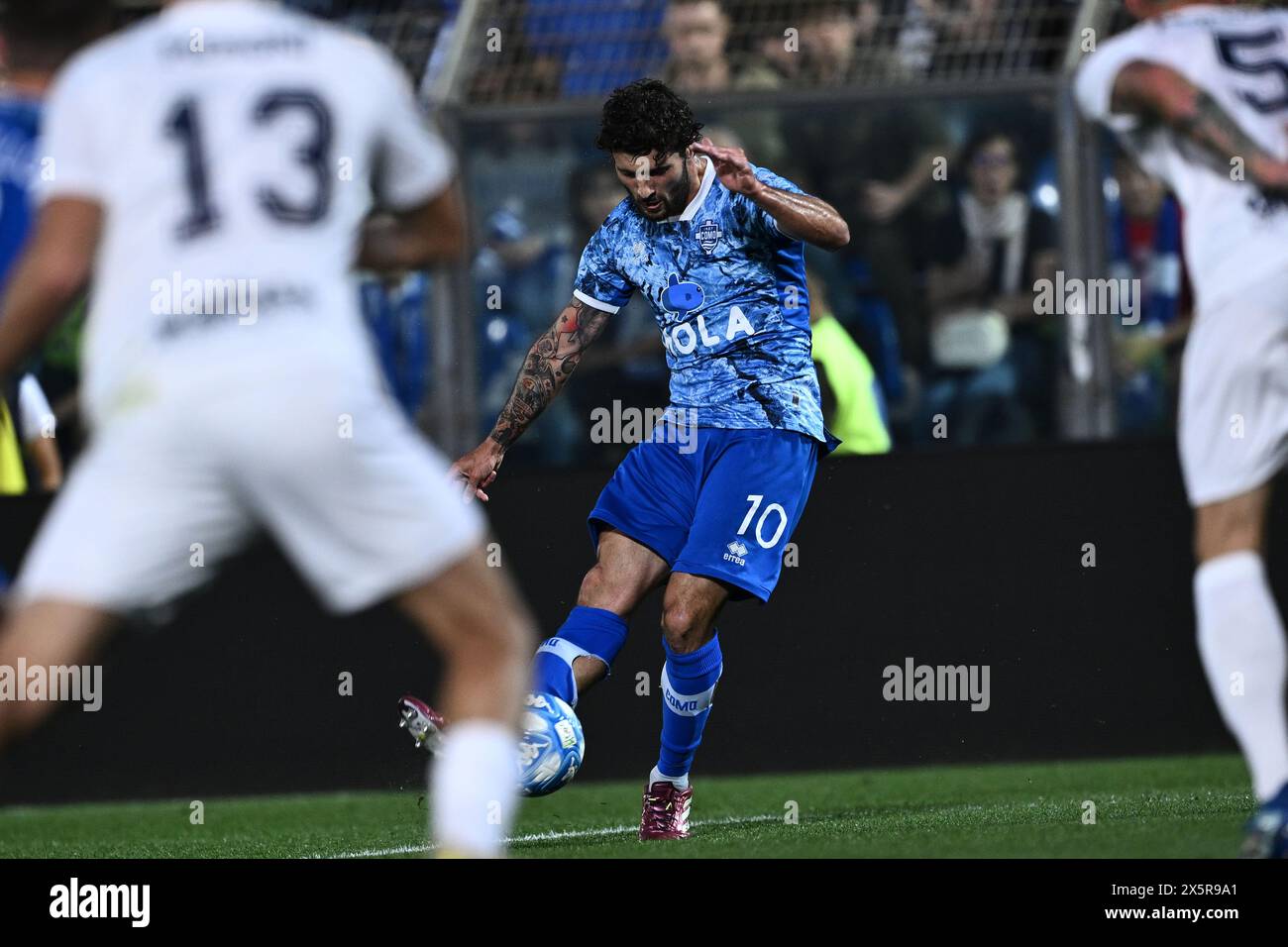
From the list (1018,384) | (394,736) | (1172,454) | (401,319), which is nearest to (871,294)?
(1018,384)

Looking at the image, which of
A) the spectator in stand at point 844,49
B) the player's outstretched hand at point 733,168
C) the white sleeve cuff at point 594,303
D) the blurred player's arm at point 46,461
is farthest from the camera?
the spectator in stand at point 844,49

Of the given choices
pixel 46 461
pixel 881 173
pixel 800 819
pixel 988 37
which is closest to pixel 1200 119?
pixel 800 819

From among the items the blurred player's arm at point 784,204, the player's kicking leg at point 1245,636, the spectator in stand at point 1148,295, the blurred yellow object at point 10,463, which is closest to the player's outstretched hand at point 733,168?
the blurred player's arm at point 784,204

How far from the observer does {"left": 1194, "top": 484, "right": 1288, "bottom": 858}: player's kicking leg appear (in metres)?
4.76

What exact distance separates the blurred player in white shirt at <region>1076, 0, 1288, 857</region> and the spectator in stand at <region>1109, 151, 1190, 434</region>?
4.97 metres

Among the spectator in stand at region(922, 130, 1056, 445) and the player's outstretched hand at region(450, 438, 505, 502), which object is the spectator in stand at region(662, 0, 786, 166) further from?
the player's outstretched hand at region(450, 438, 505, 502)

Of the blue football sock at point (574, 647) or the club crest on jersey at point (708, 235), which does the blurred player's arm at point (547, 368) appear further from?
the blue football sock at point (574, 647)

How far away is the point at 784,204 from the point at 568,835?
7.60 feet

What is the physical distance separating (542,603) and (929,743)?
6.05 ft

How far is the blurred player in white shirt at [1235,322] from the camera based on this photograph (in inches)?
189

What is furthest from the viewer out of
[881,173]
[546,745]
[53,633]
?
[881,173]

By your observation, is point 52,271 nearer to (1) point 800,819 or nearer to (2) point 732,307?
(2) point 732,307

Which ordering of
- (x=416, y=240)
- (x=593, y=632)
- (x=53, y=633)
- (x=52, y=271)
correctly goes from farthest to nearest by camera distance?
(x=593, y=632) → (x=416, y=240) → (x=52, y=271) → (x=53, y=633)
